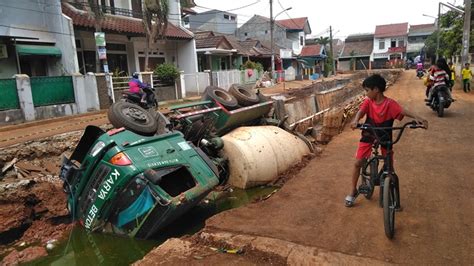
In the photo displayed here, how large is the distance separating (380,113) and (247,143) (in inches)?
156

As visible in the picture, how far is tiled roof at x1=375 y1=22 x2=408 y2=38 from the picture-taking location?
6518 cm

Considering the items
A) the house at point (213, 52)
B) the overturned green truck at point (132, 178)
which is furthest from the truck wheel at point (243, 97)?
the house at point (213, 52)

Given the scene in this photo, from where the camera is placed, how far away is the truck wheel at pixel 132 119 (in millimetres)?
7016

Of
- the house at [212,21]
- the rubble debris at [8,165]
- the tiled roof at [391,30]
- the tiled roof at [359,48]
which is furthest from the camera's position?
the tiled roof at [359,48]

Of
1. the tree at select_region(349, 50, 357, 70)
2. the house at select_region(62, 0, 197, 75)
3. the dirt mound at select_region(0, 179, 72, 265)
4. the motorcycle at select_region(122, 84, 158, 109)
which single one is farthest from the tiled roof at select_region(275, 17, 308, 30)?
the dirt mound at select_region(0, 179, 72, 265)

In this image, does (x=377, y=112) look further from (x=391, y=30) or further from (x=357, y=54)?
(x=391, y=30)

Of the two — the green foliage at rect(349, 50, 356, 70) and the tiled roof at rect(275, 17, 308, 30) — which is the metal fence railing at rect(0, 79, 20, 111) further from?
the green foliage at rect(349, 50, 356, 70)

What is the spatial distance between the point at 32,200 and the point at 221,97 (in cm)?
505

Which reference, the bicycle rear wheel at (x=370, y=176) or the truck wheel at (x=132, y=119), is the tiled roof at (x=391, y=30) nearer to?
the truck wheel at (x=132, y=119)

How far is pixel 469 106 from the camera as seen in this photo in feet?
45.2

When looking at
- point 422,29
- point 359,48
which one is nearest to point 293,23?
point 359,48

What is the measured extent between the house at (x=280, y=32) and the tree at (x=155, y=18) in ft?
95.5

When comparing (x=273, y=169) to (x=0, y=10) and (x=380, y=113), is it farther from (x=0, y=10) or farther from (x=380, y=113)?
(x=0, y=10)

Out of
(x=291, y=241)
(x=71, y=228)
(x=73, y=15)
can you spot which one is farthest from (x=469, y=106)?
(x=73, y=15)
